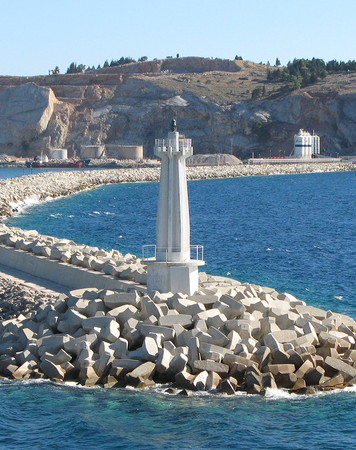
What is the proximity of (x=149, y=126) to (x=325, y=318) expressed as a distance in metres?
110

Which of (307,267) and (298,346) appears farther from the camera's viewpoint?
(307,267)

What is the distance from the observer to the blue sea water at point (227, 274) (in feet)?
46.7

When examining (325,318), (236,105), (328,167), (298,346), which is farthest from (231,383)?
(236,105)

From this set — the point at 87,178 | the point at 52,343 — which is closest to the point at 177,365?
the point at 52,343

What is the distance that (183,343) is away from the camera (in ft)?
56.0

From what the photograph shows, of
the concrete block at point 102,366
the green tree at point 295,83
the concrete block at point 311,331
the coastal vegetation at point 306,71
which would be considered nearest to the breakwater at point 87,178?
the green tree at point 295,83

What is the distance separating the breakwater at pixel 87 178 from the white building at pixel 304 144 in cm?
284

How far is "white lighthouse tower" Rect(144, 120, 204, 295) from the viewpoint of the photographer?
63.7 feet

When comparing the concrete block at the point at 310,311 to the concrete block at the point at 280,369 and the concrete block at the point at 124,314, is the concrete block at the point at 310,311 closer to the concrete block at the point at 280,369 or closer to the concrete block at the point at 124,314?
the concrete block at the point at 280,369

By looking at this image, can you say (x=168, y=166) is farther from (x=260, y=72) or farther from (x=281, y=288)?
(x=260, y=72)

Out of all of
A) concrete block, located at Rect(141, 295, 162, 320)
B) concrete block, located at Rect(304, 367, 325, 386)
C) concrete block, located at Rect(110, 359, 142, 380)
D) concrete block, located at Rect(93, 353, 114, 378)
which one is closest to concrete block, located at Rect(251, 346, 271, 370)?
concrete block, located at Rect(304, 367, 325, 386)

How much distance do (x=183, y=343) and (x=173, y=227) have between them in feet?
10.4

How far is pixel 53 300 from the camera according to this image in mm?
20750

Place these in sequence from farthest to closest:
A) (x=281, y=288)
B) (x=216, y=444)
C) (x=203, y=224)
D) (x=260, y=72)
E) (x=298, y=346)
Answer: (x=260, y=72) < (x=203, y=224) < (x=281, y=288) < (x=298, y=346) < (x=216, y=444)
